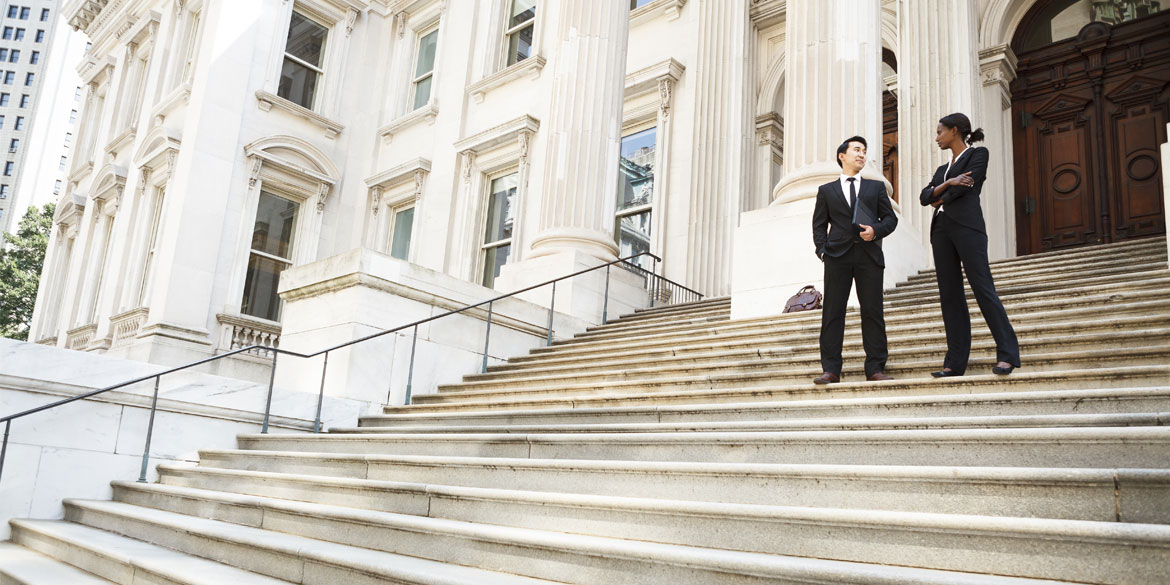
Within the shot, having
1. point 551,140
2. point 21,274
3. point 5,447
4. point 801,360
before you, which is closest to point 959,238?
point 801,360

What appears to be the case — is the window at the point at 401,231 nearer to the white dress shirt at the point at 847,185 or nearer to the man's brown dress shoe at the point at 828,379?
the white dress shirt at the point at 847,185

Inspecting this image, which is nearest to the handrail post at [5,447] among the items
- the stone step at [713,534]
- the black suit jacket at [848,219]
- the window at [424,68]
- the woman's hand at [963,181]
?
the stone step at [713,534]

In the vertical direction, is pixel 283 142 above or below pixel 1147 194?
above

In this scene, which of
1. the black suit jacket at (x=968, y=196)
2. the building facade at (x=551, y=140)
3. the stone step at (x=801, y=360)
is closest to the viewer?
the black suit jacket at (x=968, y=196)

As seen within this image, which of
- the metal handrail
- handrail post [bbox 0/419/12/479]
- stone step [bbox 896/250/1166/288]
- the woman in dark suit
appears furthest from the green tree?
the woman in dark suit

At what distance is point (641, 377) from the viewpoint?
7582mm

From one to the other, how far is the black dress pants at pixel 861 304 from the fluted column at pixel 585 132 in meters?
6.59

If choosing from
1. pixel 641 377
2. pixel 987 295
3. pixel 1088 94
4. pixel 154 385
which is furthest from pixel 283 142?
pixel 987 295

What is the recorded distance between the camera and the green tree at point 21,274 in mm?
45562

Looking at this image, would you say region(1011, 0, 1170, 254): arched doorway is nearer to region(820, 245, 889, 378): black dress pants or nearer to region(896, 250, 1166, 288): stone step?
region(896, 250, 1166, 288): stone step

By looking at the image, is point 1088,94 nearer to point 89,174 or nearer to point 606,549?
point 606,549

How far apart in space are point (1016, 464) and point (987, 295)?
155cm

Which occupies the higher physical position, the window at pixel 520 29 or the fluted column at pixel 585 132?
the window at pixel 520 29

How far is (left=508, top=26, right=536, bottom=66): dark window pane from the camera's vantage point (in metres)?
18.7
